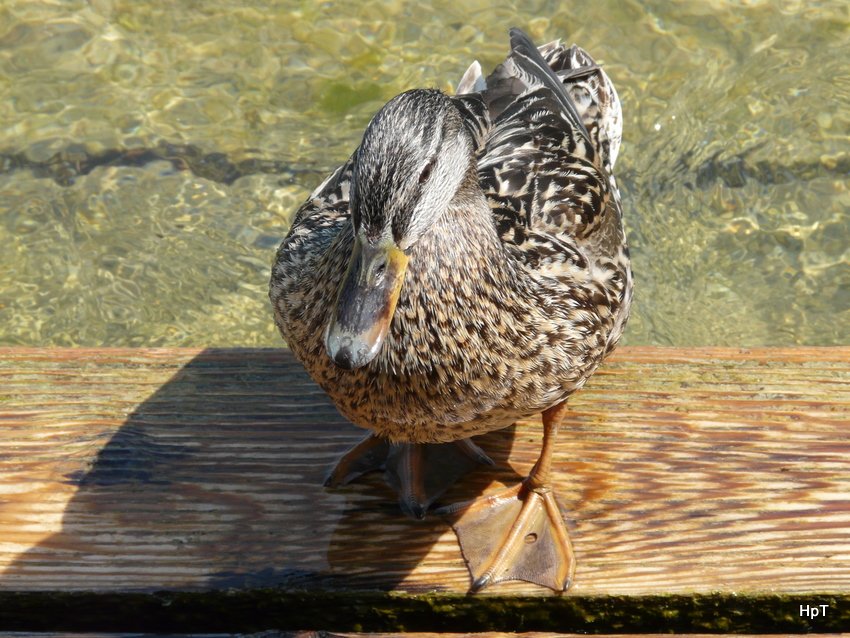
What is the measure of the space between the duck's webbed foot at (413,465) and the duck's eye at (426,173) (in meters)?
1.05

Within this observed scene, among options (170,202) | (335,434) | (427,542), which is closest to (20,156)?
(170,202)

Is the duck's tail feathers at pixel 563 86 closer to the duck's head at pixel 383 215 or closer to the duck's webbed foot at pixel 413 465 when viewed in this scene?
the duck's webbed foot at pixel 413 465

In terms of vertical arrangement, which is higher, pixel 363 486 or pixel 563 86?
pixel 563 86

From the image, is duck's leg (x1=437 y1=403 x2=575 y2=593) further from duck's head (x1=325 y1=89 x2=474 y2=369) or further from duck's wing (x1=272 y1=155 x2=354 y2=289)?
duck's head (x1=325 y1=89 x2=474 y2=369)

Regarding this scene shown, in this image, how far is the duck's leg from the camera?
282cm

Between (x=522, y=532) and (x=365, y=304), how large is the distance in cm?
111

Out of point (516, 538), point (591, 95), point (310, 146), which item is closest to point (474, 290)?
point (516, 538)

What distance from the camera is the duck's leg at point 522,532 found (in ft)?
9.25

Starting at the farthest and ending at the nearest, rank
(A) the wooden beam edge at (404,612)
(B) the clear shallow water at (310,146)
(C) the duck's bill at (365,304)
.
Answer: (B) the clear shallow water at (310,146) < (A) the wooden beam edge at (404,612) < (C) the duck's bill at (365,304)

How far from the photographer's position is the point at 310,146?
18.4 ft

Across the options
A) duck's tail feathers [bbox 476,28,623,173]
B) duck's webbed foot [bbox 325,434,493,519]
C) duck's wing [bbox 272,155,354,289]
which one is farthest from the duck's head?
duck's tail feathers [bbox 476,28,623,173]

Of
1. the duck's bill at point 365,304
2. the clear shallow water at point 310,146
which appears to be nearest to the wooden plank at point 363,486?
the duck's bill at point 365,304

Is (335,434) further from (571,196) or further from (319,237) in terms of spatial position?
(571,196)

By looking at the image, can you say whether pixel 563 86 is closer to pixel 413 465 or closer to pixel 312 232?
→ pixel 312 232
